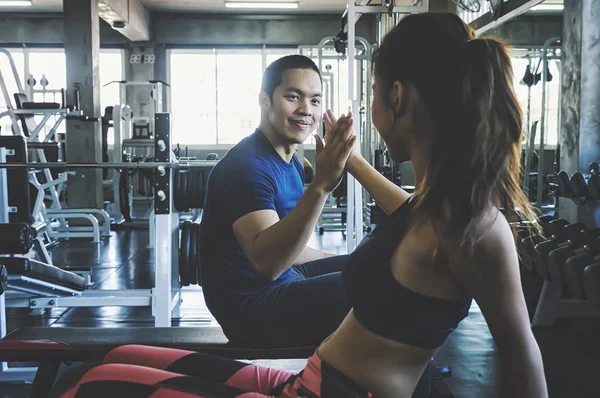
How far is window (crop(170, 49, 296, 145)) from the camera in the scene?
30.5 feet

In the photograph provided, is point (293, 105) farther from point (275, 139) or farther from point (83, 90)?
point (83, 90)

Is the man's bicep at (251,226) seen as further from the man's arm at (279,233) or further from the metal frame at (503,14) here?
the metal frame at (503,14)

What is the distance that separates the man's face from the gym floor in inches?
29.7

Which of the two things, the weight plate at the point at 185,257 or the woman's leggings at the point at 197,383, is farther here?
the weight plate at the point at 185,257

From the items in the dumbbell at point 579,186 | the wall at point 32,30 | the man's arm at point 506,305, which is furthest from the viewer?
the wall at point 32,30

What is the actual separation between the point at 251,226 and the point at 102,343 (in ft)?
1.81

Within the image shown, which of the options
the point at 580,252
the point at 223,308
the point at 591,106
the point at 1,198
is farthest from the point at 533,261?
the point at 1,198

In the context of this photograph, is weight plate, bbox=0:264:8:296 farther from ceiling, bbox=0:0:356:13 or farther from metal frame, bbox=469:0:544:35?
ceiling, bbox=0:0:356:13

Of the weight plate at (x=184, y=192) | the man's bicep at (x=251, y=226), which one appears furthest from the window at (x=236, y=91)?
the man's bicep at (x=251, y=226)

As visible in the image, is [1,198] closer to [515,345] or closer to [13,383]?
[13,383]

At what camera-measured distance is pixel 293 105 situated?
148cm

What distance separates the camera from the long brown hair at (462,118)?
0.69m

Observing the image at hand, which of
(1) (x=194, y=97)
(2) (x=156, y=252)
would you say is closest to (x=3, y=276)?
(2) (x=156, y=252)

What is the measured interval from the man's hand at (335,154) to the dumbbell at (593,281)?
1.43m
